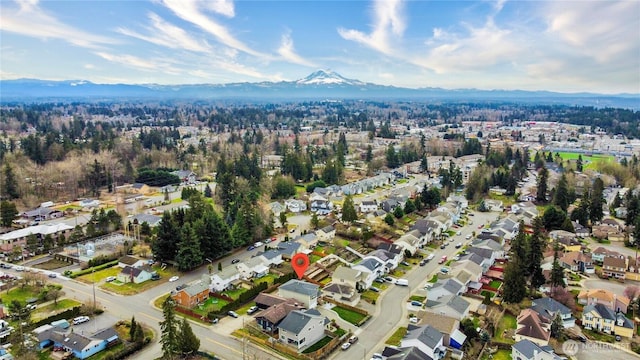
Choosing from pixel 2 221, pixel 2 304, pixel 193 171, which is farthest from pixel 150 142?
pixel 2 304

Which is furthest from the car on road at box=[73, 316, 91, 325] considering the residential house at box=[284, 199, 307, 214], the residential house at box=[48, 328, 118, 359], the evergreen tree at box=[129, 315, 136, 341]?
the residential house at box=[284, 199, 307, 214]

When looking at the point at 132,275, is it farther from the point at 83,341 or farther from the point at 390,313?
the point at 390,313

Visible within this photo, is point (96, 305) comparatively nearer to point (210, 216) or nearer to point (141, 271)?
point (141, 271)

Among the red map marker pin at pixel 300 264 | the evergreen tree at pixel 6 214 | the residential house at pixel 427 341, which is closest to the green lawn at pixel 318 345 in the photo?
the residential house at pixel 427 341

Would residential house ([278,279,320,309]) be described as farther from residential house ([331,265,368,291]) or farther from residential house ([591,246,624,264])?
residential house ([591,246,624,264])

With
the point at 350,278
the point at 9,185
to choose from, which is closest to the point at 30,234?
the point at 9,185

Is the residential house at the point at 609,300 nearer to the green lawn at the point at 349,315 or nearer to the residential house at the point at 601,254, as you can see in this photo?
the residential house at the point at 601,254
